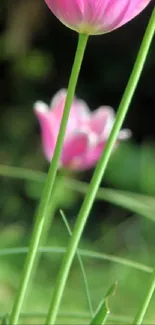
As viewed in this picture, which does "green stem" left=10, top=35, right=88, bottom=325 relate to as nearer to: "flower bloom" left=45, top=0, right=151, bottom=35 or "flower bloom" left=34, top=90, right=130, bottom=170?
"flower bloom" left=45, top=0, right=151, bottom=35

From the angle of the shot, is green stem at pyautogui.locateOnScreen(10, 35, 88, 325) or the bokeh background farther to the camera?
the bokeh background

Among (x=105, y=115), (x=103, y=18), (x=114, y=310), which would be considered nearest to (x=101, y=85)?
(x=114, y=310)

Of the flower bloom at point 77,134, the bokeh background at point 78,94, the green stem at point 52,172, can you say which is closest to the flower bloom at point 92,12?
the green stem at point 52,172

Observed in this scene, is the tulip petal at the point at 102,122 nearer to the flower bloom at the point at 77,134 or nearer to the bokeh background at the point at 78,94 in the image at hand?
the flower bloom at the point at 77,134

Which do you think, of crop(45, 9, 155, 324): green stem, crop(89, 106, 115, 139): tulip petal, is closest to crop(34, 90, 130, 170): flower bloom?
crop(89, 106, 115, 139): tulip petal

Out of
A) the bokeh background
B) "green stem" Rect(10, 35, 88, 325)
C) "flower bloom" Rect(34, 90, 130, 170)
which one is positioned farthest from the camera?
the bokeh background

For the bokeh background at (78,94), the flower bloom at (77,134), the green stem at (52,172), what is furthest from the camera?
the bokeh background at (78,94)

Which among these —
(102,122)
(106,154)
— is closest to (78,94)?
(102,122)
